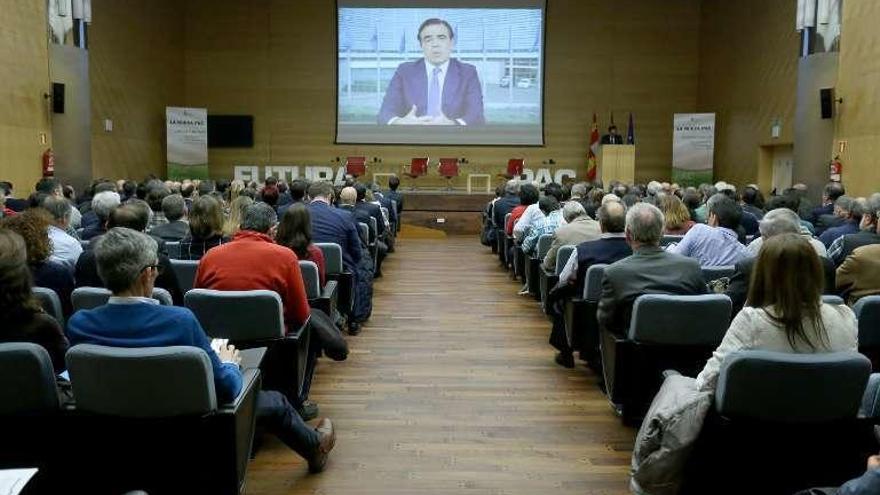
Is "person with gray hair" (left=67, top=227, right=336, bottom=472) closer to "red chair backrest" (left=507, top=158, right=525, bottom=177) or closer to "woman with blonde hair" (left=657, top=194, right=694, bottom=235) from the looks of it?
→ "woman with blonde hair" (left=657, top=194, right=694, bottom=235)

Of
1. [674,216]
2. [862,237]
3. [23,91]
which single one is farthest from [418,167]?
[862,237]

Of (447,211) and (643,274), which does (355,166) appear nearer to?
(447,211)

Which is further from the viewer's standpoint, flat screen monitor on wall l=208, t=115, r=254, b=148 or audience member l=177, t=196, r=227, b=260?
flat screen monitor on wall l=208, t=115, r=254, b=148

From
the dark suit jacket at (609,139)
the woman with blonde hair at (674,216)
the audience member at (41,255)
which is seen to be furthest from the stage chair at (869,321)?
the dark suit jacket at (609,139)

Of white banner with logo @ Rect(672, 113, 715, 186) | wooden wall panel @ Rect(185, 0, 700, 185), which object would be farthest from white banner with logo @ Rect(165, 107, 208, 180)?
white banner with logo @ Rect(672, 113, 715, 186)

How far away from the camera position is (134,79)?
15.8 metres

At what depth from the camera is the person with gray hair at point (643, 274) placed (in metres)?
3.93

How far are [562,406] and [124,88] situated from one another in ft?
43.8

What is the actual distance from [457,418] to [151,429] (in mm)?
1999

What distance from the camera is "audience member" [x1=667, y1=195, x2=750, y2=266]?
16.6 feet

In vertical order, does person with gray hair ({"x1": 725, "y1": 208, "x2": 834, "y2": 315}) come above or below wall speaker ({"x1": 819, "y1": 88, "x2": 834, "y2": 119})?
below

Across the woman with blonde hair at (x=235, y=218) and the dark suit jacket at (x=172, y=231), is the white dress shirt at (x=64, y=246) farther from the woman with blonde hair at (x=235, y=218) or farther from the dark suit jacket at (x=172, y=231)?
the woman with blonde hair at (x=235, y=218)

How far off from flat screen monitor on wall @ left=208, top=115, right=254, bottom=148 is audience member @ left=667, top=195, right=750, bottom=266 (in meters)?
14.7

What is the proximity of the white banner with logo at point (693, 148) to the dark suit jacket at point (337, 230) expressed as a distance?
38.8 ft
